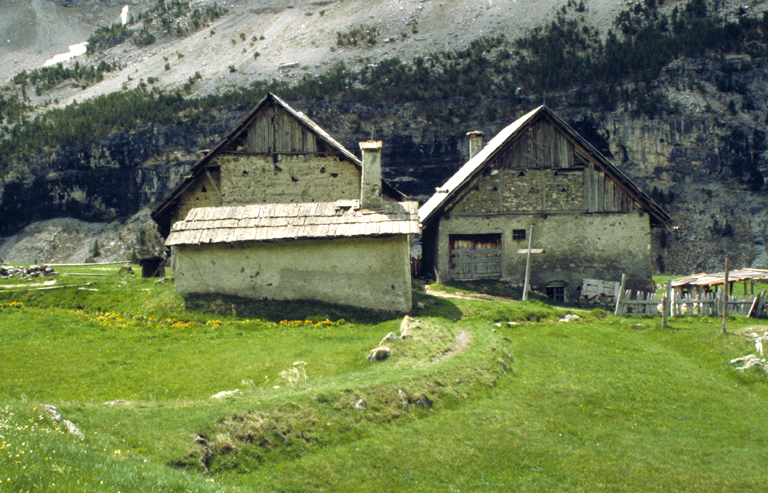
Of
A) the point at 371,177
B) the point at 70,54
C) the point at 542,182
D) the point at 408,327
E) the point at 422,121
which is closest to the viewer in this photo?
the point at 408,327

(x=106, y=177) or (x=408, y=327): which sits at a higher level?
(x=106, y=177)

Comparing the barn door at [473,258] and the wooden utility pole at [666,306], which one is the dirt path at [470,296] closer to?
the barn door at [473,258]

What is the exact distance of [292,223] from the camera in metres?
20.6

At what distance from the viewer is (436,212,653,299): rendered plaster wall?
27906mm

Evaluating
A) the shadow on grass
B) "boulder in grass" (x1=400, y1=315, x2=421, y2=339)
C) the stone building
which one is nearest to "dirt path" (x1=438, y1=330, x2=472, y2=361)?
"boulder in grass" (x1=400, y1=315, x2=421, y2=339)

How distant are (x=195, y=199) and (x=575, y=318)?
60.6 feet

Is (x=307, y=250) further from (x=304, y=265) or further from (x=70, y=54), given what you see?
(x=70, y=54)

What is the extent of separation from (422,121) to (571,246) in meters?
A: 48.0

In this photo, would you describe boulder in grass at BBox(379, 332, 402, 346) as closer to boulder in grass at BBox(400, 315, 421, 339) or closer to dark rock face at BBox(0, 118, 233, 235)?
boulder in grass at BBox(400, 315, 421, 339)

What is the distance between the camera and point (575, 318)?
2159 cm

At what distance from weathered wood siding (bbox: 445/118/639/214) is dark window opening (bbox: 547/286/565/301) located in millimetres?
3674

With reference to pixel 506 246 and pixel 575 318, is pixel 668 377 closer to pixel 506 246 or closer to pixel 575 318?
pixel 575 318

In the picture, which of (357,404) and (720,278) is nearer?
(357,404)

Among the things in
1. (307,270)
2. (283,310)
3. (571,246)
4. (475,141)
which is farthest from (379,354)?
(475,141)
